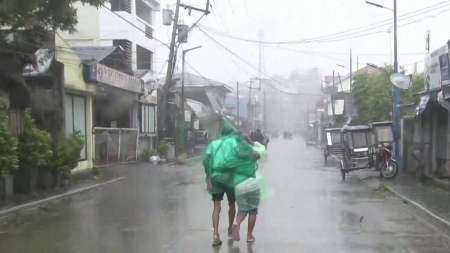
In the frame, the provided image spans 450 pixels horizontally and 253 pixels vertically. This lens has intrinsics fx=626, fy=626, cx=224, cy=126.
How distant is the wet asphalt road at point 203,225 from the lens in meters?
9.09

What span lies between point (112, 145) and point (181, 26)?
9562 millimetres

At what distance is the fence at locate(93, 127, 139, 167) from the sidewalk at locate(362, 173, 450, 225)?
11418mm

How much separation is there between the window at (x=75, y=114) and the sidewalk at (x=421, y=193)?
11174mm

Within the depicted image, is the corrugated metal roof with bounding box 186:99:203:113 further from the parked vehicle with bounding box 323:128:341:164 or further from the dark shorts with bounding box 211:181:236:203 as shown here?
the dark shorts with bounding box 211:181:236:203

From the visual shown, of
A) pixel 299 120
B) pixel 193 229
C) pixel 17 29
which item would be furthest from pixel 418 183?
pixel 299 120

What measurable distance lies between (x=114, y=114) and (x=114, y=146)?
469 centimetres

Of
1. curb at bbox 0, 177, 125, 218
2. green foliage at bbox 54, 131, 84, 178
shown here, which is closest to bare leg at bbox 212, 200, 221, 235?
curb at bbox 0, 177, 125, 218

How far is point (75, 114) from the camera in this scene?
81.4 ft

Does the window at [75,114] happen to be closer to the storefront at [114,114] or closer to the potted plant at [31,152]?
the storefront at [114,114]

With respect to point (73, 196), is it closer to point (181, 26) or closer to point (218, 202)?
point (218, 202)

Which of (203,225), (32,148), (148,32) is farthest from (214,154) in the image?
(148,32)

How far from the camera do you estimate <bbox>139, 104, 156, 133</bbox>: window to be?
1384 inches

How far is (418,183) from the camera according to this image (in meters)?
19.5

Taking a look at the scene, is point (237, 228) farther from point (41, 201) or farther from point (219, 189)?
point (41, 201)
